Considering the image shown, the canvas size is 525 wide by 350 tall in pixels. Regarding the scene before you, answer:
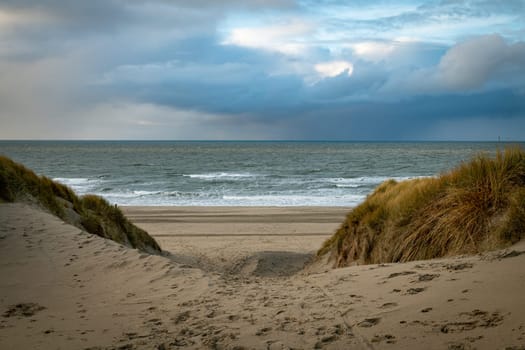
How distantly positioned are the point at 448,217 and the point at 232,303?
4.04m

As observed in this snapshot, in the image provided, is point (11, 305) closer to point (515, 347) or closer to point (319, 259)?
point (515, 347)

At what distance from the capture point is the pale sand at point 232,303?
3461 mm

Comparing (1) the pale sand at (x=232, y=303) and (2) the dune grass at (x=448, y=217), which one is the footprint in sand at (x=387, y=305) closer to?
(1) the pale sand at (x=232, y=303)

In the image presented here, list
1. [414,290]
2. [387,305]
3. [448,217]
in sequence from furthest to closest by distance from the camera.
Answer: [448,217]
[414,290]
[387,305]

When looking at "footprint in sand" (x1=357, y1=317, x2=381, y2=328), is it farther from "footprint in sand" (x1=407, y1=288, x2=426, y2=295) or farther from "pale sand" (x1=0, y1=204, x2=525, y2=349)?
"footprint in sand" (x1=407, y1=288, x2=426, y2=295)

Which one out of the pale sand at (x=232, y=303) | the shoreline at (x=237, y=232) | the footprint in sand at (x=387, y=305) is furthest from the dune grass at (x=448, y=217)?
the shoreline at (x=237, y=232)

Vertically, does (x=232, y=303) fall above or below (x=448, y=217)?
below

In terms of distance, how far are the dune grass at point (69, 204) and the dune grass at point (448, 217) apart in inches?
197

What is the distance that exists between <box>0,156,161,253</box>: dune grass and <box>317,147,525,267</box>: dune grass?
499 centimetres

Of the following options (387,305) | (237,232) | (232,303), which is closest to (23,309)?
(232,303)

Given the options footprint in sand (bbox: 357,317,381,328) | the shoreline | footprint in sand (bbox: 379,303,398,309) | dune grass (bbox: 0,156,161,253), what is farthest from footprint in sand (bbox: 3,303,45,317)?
the shoreline

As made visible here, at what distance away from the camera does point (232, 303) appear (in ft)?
15.1

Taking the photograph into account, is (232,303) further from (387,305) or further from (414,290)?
(414,290)

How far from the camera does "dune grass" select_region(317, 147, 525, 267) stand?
6289mm
